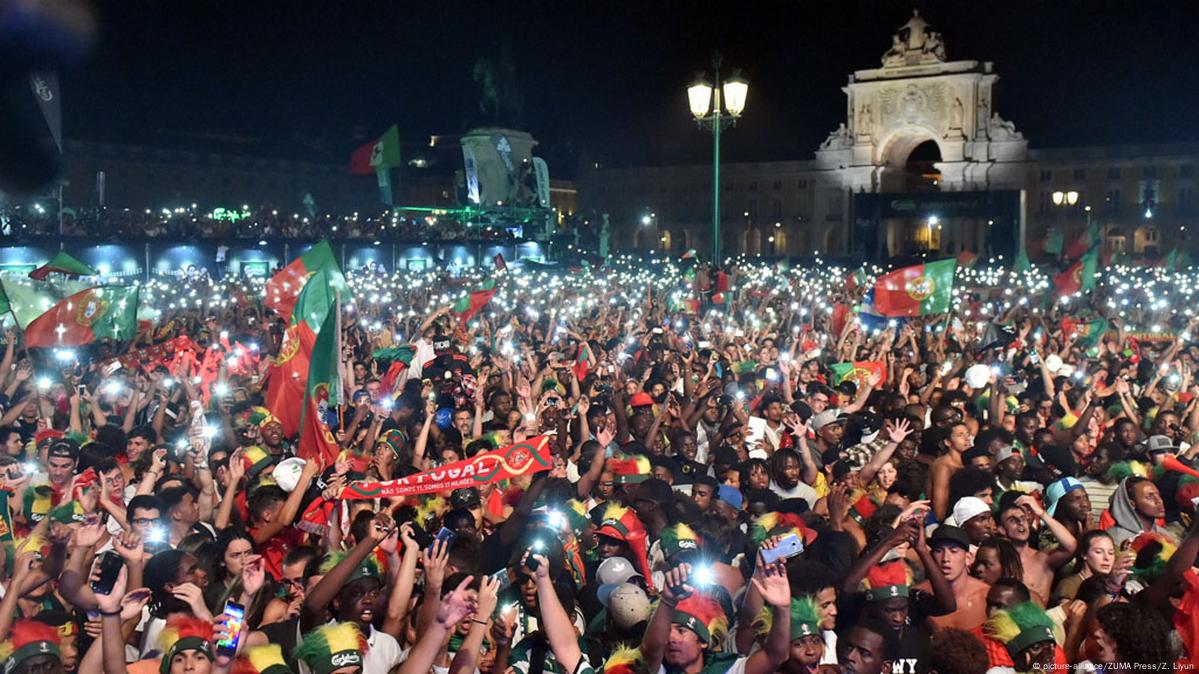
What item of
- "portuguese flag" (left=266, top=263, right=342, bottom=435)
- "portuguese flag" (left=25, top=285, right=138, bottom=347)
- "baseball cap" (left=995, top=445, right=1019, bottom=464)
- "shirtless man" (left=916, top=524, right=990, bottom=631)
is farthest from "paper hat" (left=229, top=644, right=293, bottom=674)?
"portuguese flag" (left=25, top=285, right=138, bottom=347)

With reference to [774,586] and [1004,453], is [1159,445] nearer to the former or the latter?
[1004,453]

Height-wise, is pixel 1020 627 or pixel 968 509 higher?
pixel 968 509

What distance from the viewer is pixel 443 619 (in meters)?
4.60

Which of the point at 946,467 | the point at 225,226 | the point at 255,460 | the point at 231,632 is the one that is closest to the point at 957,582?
the point at 946,467

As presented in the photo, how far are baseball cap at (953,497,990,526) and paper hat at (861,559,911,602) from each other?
849 millimetres

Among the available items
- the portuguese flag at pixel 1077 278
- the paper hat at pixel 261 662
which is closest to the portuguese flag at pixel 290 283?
the paper hat at pixel 261 662

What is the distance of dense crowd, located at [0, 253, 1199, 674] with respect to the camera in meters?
5.00

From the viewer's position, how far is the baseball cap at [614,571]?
6.07 metres

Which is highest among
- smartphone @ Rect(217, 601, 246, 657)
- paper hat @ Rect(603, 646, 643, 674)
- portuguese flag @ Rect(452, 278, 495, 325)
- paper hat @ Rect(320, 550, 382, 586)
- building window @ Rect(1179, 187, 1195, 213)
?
building window @ Rect(1179, 187, 1195, 213)

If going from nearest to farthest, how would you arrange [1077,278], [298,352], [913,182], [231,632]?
[231,632]
[298,352]
[1077,278]
[913,182]

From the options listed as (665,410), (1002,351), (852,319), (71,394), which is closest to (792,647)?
(665,410)

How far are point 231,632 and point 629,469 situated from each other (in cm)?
408

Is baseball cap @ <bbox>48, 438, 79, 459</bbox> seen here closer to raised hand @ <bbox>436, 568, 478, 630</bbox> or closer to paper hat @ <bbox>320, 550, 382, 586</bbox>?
paper hat @ <bbox>320, 550, 382, 586</bbox>

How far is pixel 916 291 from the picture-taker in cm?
1756
